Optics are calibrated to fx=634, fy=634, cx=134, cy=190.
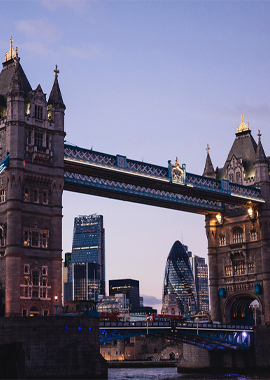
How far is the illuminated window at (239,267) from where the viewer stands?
118025mm

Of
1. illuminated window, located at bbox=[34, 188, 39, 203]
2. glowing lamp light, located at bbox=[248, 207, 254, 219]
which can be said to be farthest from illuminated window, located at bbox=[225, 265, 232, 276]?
illuminated window, located at bbox=[34, 188, 39, 203]

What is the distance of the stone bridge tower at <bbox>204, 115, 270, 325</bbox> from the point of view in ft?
376

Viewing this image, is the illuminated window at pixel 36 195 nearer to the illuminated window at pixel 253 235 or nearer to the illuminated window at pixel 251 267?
the illuminated window at pixel 253 235

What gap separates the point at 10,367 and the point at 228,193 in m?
66.7

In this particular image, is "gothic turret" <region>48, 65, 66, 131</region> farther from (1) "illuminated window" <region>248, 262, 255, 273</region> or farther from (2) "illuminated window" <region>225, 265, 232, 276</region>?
(2) "illuminated window" <region>225, 265, 232, 276</region>

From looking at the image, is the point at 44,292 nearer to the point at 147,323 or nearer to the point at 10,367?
the point at 147,323

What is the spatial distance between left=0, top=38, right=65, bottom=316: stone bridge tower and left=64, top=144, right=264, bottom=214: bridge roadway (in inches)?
182

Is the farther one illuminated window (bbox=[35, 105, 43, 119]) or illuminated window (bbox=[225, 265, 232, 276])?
illuminated window (bbox=[225, 265, 232, 276])

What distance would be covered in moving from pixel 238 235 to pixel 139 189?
28.0 meters

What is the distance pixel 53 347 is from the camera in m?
72.6

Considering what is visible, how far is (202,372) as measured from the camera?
113 meters

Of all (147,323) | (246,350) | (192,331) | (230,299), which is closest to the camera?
(147,323)

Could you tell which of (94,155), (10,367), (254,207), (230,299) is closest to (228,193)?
(254,207)

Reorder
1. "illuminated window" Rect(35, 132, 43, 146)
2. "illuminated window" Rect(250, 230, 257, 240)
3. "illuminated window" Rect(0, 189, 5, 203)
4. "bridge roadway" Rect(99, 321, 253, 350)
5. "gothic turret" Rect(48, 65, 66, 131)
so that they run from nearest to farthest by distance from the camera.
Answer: "illuminated window" Rect(0, 189, 5, 203), "illuminated window" Rect(35, 132, 43, 146), "gothic turret" Rect(48, 65, 66, 131), "bridge roadway" Rect(99, 321, 253, 350), "illuminated window" Rect(250, 230, 257, 240)
